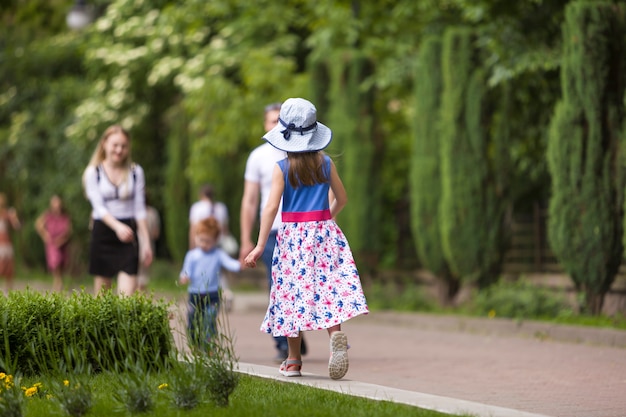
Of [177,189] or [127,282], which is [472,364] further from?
[177,189]

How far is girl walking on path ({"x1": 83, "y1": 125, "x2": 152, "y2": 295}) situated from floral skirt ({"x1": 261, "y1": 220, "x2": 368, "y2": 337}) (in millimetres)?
2608

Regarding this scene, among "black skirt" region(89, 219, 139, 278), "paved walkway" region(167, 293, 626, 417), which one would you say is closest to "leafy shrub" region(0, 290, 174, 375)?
"paved walkway" region(167, 293, 626, 417)

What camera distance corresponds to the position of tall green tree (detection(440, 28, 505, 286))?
54.9 ft

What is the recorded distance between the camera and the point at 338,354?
8.20 m

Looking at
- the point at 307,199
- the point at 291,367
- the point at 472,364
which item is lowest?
the point at 472,364

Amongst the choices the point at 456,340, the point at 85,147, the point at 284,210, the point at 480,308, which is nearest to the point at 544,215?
the point at 480,308

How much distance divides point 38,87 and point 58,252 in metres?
8.22

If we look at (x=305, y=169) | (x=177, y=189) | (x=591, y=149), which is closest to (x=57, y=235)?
(x=177, y=189)

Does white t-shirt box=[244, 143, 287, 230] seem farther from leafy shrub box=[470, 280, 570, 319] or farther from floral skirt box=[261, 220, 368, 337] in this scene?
leafy shrub box=[470, 280, 570, 319]

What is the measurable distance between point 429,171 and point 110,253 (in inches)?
306

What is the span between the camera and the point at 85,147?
27.3 m

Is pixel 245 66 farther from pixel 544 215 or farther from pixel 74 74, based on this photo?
pixel 74 74

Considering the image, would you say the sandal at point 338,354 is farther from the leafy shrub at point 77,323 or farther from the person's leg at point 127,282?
the person's leg at point 127,282

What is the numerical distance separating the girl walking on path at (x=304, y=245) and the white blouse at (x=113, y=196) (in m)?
2.61
